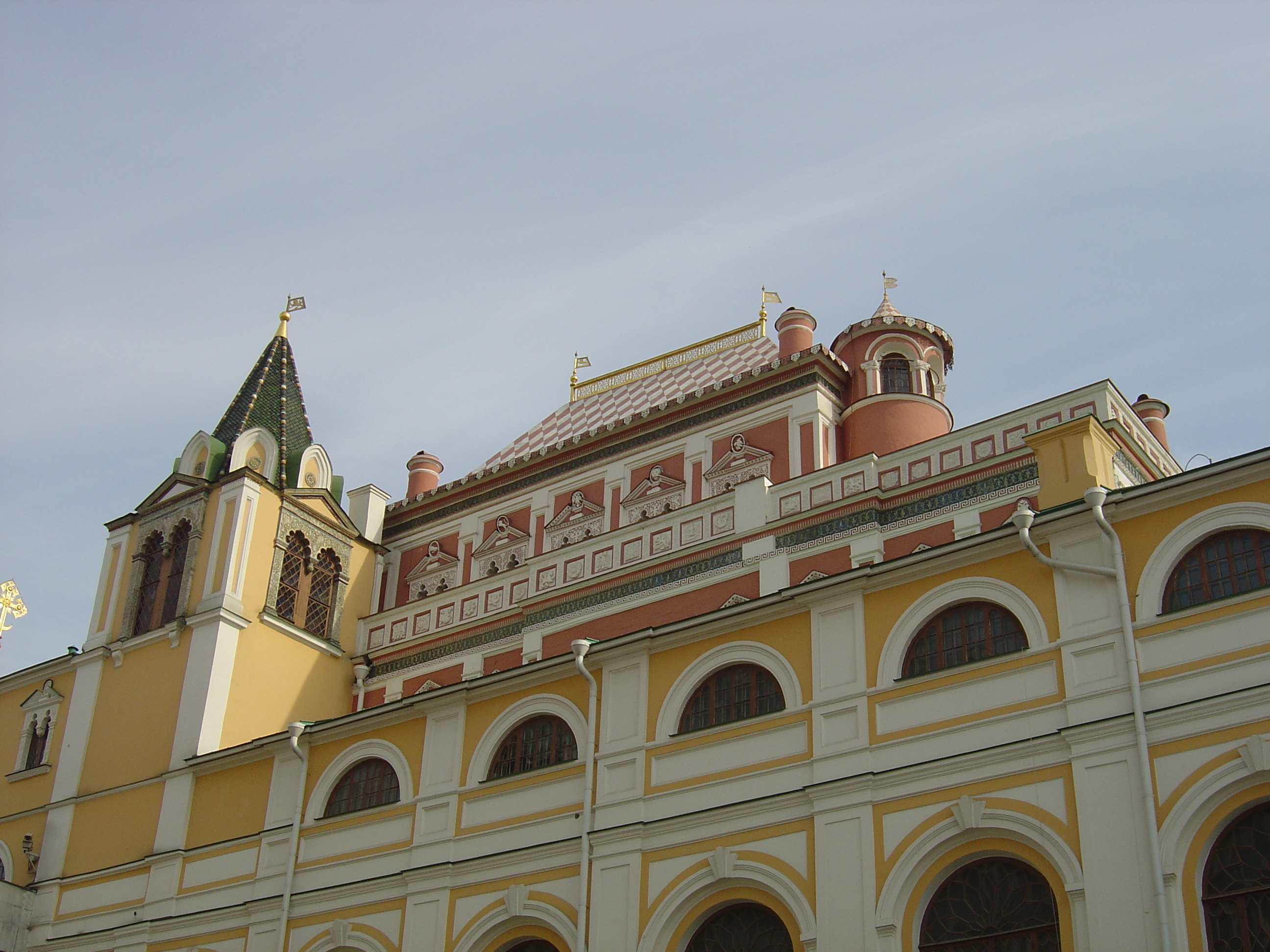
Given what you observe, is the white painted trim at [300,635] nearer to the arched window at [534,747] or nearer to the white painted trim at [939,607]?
the arched window at [534,747]

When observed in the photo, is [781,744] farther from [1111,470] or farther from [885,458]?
[885,458]

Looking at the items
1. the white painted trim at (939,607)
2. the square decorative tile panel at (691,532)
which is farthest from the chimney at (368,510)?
the white painted trim at (939,607)

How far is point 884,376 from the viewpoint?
97.0ft

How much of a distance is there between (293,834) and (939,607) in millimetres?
10515

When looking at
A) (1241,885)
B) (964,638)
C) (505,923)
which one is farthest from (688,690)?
A: (1241,885)

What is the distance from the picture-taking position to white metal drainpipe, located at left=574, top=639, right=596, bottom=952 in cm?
1853

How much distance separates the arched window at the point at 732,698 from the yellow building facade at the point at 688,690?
2.1 inches

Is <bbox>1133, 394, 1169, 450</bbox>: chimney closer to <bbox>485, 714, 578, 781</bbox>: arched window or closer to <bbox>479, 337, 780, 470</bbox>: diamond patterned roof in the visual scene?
<bbox>479, 337, 780, 470</bbox>: diamond patterned roof

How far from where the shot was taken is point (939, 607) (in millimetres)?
17734

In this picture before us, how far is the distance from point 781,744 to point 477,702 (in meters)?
5.14

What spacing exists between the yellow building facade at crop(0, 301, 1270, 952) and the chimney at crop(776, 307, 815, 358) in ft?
0.24

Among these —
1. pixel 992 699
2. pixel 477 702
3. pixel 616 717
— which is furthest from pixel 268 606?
pixel 992 699

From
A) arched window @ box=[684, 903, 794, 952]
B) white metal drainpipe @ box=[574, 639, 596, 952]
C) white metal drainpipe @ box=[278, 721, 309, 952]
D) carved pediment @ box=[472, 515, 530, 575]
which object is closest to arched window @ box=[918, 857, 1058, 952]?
arched window @ box=[684, 903, 794, 952]

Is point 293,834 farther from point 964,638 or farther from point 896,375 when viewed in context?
point 896,375
